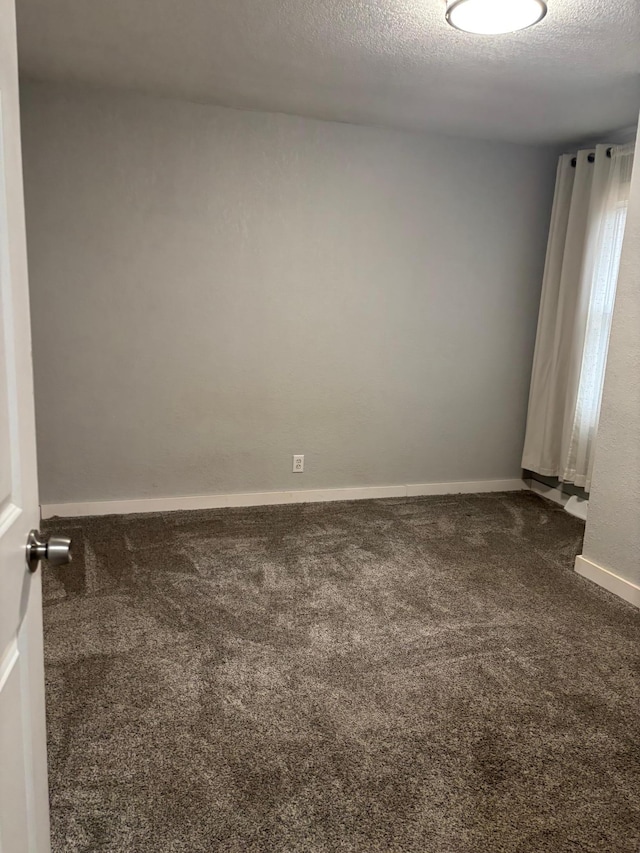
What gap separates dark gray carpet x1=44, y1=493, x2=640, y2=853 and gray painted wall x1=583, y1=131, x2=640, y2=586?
0.83 feet

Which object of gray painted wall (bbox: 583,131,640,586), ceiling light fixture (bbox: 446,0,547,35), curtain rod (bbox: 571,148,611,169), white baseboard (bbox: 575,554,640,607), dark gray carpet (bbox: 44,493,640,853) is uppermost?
ceiling light fixture (bbox: 446,0,547,35)

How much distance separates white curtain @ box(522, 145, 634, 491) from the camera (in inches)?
149

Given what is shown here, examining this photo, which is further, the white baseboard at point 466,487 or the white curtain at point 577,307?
the white baseboard at point 466,487

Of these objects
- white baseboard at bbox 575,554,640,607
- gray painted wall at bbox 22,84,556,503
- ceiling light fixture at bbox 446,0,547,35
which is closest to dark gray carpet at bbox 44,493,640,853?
white baseboard at bbox 575,554,640,607

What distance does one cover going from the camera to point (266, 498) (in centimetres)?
407

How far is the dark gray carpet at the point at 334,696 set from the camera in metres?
1.62

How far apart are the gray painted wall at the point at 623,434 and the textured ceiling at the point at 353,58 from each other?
631mm

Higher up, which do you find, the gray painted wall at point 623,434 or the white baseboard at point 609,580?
the gray painted wall at point 623,434

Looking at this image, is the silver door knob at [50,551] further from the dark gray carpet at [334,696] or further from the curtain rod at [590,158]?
the curtain rod at [590,158]

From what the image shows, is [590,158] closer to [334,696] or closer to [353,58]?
[353,58]

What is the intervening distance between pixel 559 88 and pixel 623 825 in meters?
3.09

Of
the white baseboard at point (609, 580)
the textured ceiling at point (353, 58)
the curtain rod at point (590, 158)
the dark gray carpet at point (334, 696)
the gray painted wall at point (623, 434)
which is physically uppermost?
the textured ceiling at point (353, 58)

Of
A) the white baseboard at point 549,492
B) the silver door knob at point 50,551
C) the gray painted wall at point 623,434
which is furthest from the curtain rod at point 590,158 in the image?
the silver door knob at point 50,551

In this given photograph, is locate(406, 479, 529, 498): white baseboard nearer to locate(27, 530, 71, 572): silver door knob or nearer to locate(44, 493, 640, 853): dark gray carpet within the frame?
locate(44, 493, 640, 853): dark gray carpet
